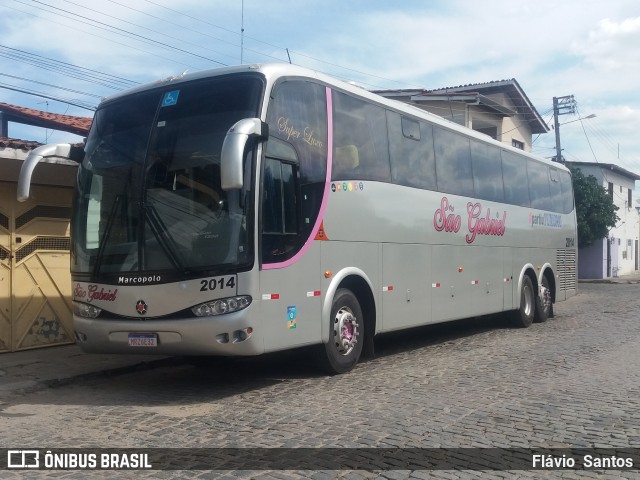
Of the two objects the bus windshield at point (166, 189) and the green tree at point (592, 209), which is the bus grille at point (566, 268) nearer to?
the bus windshield at point (166, 189)

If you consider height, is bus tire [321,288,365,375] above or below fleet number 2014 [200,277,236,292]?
below

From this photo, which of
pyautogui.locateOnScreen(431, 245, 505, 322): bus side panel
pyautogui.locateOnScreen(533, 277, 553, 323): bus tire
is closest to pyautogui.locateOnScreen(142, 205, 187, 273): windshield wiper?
pyautogui.locateOnScreen(431, 245, 505, 322): bus side panel

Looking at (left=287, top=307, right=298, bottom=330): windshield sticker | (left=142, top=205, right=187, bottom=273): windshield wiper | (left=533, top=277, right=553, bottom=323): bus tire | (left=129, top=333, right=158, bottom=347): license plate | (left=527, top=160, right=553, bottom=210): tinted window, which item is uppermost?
(left=527, top=160, right=553, bottom=210): tinted window

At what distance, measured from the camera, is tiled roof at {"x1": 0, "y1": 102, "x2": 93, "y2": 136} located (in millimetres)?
17172

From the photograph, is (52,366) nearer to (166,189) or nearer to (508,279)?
(166,189)

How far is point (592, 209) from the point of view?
1324 inches

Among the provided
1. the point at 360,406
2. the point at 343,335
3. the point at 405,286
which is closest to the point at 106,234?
the point at 343,335

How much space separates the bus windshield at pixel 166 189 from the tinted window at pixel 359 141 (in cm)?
167

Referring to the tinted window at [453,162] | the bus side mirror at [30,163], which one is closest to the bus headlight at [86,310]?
the bus side mirror at [30,163]

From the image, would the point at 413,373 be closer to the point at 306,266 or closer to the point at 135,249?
the point at 306,266

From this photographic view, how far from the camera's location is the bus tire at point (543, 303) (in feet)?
53.0

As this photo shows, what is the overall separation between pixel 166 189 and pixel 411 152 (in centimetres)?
452

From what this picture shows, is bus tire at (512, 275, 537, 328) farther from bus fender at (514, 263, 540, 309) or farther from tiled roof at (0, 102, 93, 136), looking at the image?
tiled roof at (0, 102, 93, 136)

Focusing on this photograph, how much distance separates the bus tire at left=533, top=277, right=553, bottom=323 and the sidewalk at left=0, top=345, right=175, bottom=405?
9.34 meters
